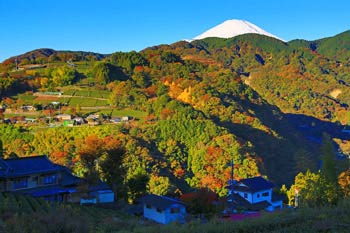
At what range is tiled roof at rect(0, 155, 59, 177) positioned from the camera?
15807 millimetres

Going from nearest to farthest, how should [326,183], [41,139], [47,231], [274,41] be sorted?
[47,231] < [326,183] < [41,139] < [274,41]

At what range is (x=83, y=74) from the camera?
4806 cm

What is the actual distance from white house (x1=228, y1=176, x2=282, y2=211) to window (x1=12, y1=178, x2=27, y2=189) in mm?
10060

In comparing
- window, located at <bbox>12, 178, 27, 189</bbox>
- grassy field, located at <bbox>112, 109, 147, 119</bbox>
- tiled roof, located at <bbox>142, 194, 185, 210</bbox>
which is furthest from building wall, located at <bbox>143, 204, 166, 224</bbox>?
grassy field, located at <bbox>112, 109, 147, 119</bbox>

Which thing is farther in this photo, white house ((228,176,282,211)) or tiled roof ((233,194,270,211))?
white house ((228,176,282,211))

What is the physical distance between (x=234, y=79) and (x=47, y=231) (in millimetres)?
49810

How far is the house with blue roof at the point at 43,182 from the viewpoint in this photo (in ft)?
51.8

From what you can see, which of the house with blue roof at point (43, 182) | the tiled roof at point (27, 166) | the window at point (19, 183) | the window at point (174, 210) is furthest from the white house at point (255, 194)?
the window at point (19, 183)

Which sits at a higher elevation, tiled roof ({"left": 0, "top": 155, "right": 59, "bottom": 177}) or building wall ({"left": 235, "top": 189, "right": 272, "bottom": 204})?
tiled roof ({"left": 0, "top": 155, "right": 59, "bottom": 177})

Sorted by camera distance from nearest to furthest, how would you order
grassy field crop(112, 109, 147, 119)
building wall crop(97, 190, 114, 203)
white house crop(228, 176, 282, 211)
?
1. building wall crop(97, 190, 114, 203)
2. white house crop(228, 176, 282, 211)
3. grassy field crop(112, 109, 147, 119)

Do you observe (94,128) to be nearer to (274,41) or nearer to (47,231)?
(47,231)

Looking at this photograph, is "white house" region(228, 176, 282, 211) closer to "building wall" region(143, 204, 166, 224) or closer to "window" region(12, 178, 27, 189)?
"building wall" region(143, 204, 166, 224)

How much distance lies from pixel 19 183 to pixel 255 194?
38.4ft

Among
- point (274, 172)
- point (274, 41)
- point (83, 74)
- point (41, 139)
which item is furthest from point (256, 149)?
point (274, 41)
